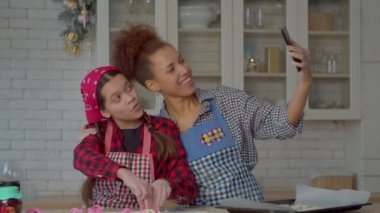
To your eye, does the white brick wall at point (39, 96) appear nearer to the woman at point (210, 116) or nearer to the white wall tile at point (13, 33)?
the white wall tile at point (13, 33)

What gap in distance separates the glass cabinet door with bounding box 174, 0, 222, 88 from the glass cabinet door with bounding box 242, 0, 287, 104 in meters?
0.15

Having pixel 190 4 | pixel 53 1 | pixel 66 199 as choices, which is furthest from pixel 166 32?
pixel 66 199

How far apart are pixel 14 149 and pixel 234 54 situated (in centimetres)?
128

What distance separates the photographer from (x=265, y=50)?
3.53m

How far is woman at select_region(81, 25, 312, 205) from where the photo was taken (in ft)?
5.55

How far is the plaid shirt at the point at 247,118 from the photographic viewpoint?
1.79m

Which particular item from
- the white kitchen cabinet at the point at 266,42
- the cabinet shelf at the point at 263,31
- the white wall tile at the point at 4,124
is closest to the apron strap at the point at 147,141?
the white kitchen cabinet at the point at 266,42

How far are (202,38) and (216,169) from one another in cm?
185

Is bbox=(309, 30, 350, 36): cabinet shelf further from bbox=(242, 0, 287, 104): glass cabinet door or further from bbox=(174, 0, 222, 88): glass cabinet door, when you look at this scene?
bbox=(174, 0, 222, 88): glass cabinet door

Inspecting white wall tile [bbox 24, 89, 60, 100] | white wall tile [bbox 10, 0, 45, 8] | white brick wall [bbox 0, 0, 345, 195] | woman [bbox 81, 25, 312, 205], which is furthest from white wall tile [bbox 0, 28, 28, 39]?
woman [bbox 81, 25, 312, 205]

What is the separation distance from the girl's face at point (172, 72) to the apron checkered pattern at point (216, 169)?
0.12 metres

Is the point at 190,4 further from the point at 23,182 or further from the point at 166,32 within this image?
the point at 23,182

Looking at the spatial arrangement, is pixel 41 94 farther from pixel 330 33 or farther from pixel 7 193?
pixel 7 193

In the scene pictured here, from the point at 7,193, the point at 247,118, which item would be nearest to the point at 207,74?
the point at 247,118
